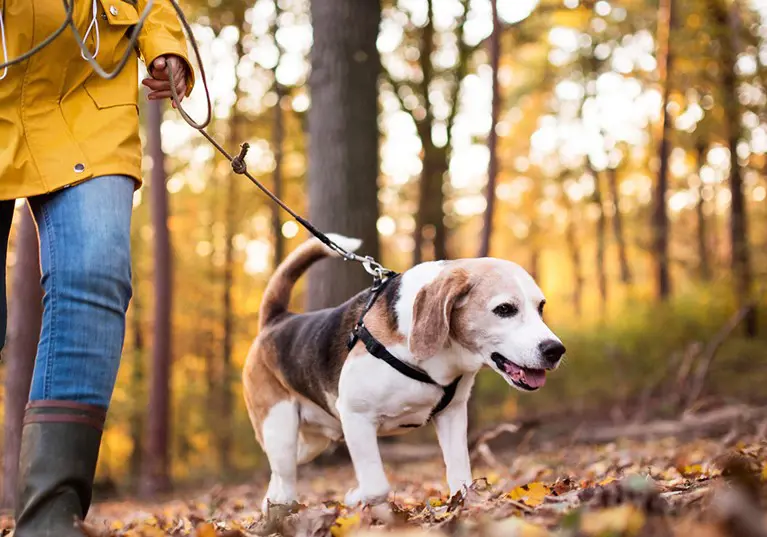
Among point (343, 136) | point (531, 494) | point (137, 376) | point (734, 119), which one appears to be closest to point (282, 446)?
point (531, 494)

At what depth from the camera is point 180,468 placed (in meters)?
27.5

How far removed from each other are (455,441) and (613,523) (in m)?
2.17

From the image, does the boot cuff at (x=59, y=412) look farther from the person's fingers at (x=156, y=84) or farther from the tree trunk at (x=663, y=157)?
the tree trunk at (x=663, y=157)

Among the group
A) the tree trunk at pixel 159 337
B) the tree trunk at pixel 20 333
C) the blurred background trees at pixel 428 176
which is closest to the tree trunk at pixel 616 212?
the blurred background trees at pixel 428 176

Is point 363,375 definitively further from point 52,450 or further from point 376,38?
point 376,38

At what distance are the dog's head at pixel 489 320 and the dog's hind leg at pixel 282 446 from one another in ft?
3.87

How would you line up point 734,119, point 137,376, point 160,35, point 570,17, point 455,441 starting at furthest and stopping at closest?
point 137,376, point 734,119, point 570,17, point 455,441, point 160,35

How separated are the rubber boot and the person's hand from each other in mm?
1299

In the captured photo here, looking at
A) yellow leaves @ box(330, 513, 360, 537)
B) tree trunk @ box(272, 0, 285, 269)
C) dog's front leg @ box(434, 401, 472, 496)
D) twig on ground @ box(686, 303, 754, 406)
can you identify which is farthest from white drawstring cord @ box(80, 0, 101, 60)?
tree trunk @ box(272, 0, 285, 269)

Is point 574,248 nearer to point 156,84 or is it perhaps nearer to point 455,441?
point 455,441

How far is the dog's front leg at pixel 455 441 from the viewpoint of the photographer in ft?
13.3

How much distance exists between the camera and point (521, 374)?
12.3ft

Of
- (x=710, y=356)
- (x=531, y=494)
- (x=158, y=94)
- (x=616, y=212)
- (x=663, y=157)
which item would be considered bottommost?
(x=710, y=356)

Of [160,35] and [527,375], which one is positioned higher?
[160,35]
